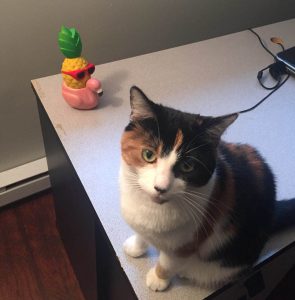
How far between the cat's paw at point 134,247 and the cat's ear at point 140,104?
227 mm

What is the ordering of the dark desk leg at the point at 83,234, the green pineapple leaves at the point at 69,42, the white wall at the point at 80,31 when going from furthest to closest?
the white wall at the point at 80,31
the green pineapple leaves at the point at 69,42
the dark desk leg at the point at 83,234

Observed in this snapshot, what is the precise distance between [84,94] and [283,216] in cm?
55

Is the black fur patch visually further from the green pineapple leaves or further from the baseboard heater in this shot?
the baseboard heater

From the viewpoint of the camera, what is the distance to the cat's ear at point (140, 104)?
1.89ft

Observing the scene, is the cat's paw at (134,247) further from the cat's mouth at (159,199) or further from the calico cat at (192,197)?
the cat's mouth at (159,199)

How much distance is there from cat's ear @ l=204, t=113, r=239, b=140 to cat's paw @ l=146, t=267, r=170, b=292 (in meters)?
0.27

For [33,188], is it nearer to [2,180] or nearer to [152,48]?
[2,180]

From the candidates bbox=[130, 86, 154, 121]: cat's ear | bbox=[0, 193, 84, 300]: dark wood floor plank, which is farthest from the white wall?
bbox=[130, 86, 154, 121]: cat's ear

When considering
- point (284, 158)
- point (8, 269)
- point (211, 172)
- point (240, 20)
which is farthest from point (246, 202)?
point (240, 20)

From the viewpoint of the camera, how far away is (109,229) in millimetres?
713

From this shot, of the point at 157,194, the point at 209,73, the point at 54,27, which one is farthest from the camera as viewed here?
the point at 54,27

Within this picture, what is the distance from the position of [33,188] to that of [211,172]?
107 centimetres

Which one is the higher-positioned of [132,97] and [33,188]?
[132,97]

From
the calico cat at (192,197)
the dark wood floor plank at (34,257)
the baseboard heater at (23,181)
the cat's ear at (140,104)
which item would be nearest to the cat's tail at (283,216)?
the calico cat at (192,197)
